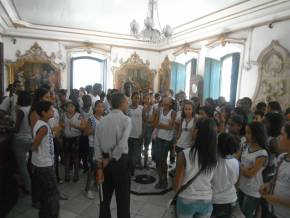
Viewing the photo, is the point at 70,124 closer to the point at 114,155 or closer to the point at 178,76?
the point at 114,155

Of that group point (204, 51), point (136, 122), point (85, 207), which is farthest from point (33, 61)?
point (85, 207)

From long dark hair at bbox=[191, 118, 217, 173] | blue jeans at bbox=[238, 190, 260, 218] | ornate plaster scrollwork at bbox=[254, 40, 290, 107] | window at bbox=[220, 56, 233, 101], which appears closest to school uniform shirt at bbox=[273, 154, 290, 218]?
blue jeans at bbox=[238, 190, 260, 218]

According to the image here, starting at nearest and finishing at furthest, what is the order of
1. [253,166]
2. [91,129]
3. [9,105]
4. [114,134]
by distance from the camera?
[253,166], [114,134], [91,129], [9,105]

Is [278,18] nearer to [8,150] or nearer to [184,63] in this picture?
Result: [184,63]

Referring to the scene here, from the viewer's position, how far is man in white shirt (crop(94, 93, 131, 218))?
2857mm

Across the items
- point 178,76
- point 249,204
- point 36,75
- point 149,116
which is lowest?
point 249,204

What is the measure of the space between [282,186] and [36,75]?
10.7 meters

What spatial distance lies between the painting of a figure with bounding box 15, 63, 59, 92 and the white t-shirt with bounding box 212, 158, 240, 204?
952 cm

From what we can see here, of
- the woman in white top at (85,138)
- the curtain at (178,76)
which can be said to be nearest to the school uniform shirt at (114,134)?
the woman in white top at (85,138)

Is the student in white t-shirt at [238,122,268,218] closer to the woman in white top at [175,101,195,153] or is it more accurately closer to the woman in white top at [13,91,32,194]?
the woman in white top at [175,101,195,153]

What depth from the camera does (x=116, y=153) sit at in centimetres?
286

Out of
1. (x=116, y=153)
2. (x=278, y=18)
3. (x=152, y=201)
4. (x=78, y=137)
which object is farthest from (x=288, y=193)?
(x=278, y=18)

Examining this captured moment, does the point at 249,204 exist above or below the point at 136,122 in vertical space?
below

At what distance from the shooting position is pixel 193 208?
2.14m
